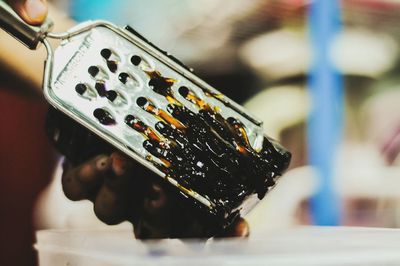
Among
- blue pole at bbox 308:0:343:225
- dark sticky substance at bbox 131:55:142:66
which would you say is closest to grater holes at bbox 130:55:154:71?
dark sticky substance at bbox 131:55:142:66

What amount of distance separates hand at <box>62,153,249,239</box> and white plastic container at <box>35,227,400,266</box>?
0.02m

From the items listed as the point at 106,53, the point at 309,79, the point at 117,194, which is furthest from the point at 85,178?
the point at 309,79

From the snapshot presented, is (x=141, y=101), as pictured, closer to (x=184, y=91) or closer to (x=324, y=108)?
(x=184, y=91)

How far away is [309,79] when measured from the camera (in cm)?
70

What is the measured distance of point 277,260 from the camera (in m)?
0.54

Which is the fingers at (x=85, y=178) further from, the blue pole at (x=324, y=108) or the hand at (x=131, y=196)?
the blue pole at (x=324, y=108)

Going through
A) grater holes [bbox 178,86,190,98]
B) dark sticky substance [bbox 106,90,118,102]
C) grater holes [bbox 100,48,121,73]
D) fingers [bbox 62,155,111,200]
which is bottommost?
fingers [bbox 62,155,111,200]

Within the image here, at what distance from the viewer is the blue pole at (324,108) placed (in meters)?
0.69

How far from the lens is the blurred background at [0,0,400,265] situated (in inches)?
26.9

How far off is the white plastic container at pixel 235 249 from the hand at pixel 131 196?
16mm

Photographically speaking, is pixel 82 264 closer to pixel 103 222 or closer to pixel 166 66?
pixel 103 222

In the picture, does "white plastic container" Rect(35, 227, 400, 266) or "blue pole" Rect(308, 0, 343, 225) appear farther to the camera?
"blue pole" Rect(308, 0, 343, 225)

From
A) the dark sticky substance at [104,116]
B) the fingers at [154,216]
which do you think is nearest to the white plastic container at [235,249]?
the fingers at [154,216]

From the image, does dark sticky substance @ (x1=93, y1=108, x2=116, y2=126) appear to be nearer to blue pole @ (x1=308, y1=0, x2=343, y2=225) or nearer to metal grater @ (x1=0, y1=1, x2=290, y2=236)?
metal grater @ (x1=0, y1=1, x2=290, y2=236)
